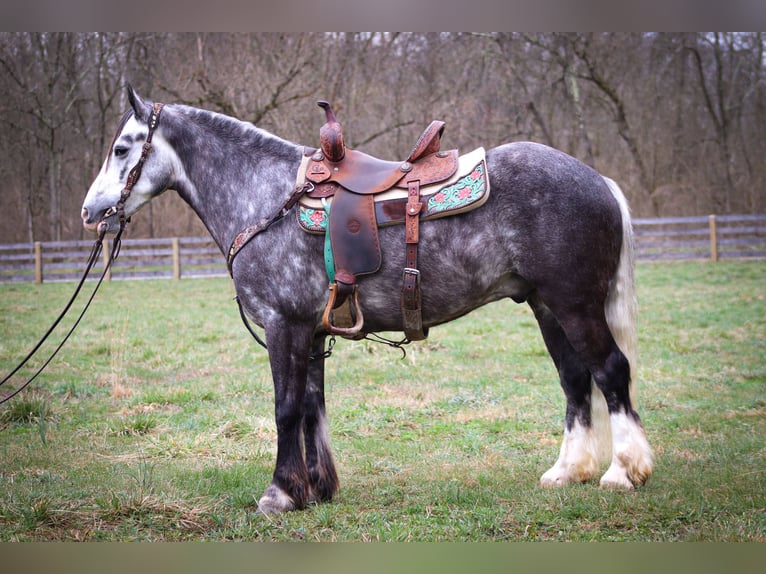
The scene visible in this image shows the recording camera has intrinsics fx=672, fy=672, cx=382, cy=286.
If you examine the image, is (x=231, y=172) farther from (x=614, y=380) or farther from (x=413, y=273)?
(x=614, y=380)

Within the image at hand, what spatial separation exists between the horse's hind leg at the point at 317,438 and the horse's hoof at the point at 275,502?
0.18 meters

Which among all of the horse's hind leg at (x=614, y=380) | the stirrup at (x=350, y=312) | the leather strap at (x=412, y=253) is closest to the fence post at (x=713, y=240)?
the horse's hind leg at (x=614, y=380)

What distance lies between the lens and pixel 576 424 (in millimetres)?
3441

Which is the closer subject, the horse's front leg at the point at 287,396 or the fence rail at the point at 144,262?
the horse's front leg at the point at 287,396

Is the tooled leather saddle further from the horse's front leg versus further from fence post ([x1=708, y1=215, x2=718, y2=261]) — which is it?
fence post ([x1=708, y1=215, x2=718, y2=261])

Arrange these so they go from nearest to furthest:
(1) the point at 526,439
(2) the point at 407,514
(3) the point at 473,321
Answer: (2) the point at 407,514 → (1) the point at 526,439 → (3) the point at 473,321

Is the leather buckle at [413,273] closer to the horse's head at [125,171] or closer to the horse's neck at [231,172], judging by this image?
the horse's neck at [231,172]

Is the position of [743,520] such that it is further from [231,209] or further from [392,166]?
[231,209]

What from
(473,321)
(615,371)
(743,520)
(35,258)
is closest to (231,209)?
(615,371)

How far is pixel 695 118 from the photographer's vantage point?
14719 mm

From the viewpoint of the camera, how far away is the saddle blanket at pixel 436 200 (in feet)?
9.98

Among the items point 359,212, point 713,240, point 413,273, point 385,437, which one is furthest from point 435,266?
point 713,240

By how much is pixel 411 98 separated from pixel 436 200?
7.88m

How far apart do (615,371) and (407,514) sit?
1.16 m
